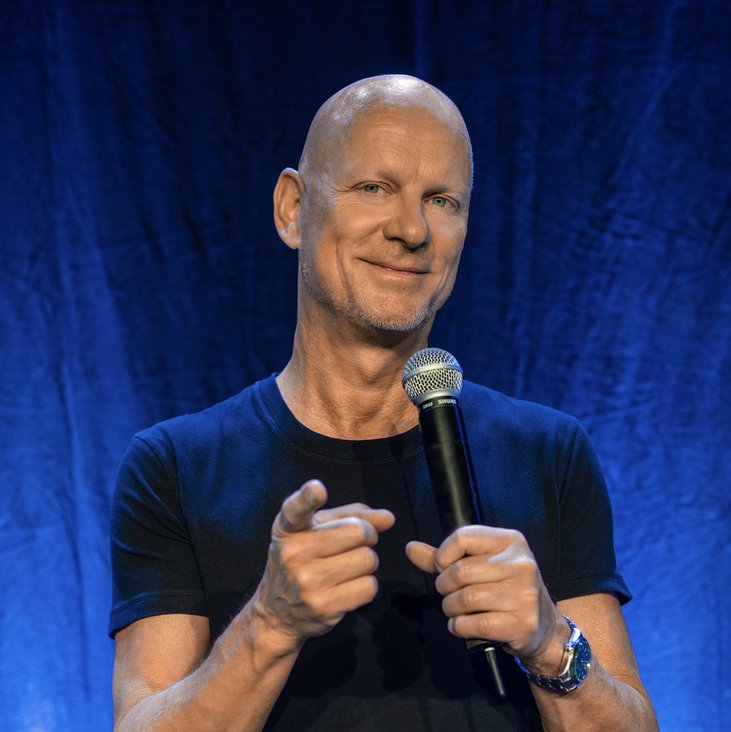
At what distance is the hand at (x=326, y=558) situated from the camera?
3.44 ft

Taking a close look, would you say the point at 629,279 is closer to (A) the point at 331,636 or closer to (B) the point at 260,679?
(A) the point at 331,636

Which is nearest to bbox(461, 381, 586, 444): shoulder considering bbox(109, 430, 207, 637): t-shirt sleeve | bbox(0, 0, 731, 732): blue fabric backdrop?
bbox(0, 0, 731, 732): blue fabric backdrop

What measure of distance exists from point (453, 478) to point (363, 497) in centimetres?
42

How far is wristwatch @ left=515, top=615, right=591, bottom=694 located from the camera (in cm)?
124

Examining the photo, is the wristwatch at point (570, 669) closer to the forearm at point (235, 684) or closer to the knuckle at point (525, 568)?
the knuckle at point (525, 568)

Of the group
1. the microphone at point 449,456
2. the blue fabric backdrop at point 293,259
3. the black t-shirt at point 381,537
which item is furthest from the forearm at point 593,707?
the blue fabric backdrop at point 293,259

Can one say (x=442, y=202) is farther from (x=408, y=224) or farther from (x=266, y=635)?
(x=266, y=635)

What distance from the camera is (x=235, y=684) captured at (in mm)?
1226

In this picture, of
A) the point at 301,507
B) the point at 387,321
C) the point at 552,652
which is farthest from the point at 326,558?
the point at 387,321

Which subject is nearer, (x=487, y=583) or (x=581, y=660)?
(x=487, y=583)

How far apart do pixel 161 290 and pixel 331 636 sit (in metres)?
0.85

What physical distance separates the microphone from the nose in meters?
0.37

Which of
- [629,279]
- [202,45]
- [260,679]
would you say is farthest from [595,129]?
[260,679]

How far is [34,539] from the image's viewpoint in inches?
75.9
